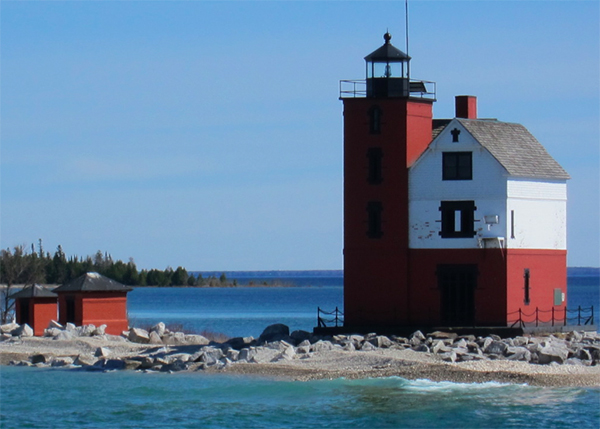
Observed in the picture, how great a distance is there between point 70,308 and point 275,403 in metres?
17.9

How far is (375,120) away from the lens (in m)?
38.7

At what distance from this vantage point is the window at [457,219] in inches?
1489

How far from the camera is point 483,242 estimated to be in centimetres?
3753

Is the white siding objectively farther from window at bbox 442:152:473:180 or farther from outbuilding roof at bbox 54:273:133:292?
outbuilding roof at bbox 54:273:133:292

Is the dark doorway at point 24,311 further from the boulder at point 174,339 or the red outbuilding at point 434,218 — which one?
the red outbuilding at point 434,218

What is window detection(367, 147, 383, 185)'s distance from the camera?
3859 cm

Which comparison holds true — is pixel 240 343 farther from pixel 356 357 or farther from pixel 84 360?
pixel 356 357

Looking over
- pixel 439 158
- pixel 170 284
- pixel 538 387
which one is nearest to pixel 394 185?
pixel 439 158

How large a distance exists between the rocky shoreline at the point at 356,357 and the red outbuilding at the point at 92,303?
3.30 m

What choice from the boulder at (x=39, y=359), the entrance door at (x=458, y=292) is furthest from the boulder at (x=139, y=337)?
the entrance door at (x=458, y=292)

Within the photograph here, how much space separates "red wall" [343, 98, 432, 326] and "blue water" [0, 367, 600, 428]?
20.1 ft

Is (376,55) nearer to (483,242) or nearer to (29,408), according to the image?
(483,242)

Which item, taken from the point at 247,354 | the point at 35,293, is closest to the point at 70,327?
the point at 35,293

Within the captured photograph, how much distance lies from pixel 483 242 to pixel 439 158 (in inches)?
125
